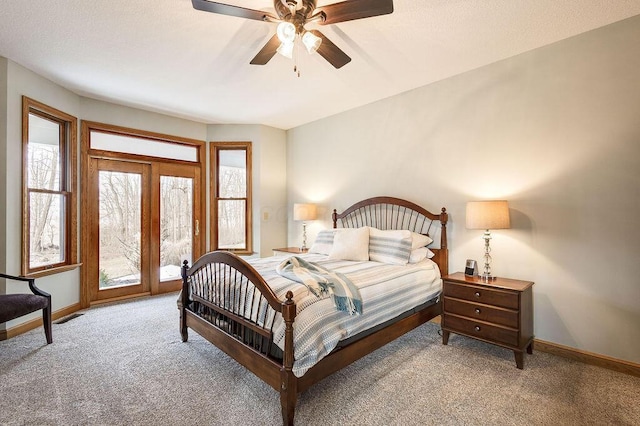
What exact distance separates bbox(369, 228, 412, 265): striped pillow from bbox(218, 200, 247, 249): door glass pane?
8.77 feet

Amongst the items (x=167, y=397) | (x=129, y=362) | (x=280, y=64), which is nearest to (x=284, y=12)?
(x=280, y=64)

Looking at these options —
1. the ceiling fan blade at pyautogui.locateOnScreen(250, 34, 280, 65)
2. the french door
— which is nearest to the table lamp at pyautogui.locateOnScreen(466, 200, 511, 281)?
the ceiling fan blade at pyautogui.locateOnScreen(250, 34, 280, 65)

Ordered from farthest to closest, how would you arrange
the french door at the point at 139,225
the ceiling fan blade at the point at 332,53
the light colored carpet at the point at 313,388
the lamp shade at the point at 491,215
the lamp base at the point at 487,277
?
the french door at the point at 139,225, the lamp base at the point at 487,277, the lamp shade at the point at 491,215, the ceiling fan blade at the point at 332,53, the light colored carpet at the point at 313,388

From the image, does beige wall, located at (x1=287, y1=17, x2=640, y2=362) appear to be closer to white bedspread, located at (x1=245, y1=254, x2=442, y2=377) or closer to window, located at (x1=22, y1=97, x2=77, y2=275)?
white bedspread, located at (x1=245, y1=254, x2=442, y2=377)

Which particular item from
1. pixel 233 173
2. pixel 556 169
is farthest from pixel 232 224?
pixel 556 169

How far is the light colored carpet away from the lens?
1.93 metres

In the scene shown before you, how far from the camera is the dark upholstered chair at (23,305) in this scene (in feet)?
8.62

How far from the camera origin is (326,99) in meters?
4.19

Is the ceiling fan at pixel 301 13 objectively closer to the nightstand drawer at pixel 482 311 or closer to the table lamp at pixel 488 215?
the table lamp at pixel 488 215

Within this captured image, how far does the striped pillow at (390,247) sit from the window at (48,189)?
3841mm

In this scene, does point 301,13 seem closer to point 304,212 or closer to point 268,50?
point 268,50

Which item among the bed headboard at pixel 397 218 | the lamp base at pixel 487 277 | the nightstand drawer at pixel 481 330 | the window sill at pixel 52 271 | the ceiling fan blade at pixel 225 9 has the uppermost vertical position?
the ceiling fan blade at pixel 225 9

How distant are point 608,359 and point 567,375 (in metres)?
0.45

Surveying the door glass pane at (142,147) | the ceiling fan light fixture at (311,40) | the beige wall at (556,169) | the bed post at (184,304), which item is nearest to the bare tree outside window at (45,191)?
the door glass pane at (142,147)
